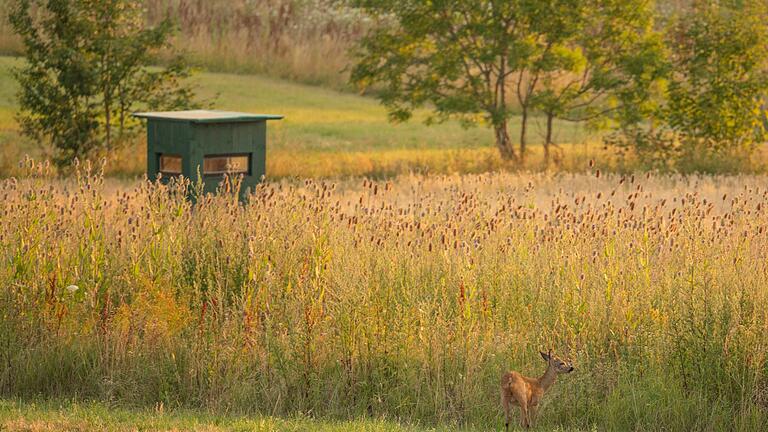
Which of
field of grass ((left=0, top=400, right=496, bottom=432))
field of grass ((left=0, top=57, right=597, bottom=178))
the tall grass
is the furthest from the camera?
field of grass ((left=0, top=57, right=597, bottom=178))

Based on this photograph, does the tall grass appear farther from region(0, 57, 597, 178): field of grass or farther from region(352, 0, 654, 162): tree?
region(352, 0, 654, 162): tree

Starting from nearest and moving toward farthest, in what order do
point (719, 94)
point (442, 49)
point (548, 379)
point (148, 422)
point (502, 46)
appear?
point (148, 422)
point (548, 379)
point (719, 94)
point (442, 49)
point (502, 46)

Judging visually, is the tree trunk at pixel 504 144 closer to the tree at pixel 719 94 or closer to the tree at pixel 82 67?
the tree at pixel 719 94

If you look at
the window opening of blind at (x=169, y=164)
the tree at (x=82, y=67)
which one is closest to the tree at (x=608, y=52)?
the tree at (x=82, y=67)

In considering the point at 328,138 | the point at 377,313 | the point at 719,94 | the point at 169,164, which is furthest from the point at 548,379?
the point at 328,138

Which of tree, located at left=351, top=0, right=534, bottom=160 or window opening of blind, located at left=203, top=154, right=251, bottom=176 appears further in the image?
tree, located at left=351, top=0, right=534, bottom=160

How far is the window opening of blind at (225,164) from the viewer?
13.6 metres

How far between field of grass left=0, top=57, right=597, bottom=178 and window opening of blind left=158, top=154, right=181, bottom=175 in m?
4.35

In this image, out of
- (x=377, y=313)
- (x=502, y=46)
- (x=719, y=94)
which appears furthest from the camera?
(x=502, y=46)

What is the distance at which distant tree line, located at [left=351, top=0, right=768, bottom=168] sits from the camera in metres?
20.8

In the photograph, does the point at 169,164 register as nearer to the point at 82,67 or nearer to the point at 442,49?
the point at 82,67

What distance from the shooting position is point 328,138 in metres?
28.1

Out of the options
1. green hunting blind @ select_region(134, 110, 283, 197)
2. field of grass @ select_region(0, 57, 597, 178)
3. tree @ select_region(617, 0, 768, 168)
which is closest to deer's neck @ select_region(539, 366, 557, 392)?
green hunting blind @ select_region(134, 110, 283, 197)

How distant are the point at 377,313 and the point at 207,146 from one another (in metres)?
5.78
